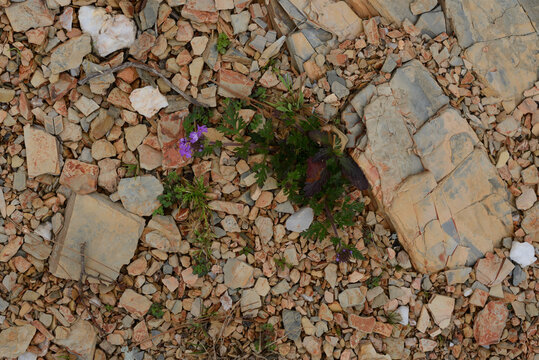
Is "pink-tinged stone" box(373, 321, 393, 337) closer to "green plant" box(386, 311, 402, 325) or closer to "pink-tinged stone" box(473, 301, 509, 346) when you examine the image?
"green plant" box(386, 311, 402, 325)

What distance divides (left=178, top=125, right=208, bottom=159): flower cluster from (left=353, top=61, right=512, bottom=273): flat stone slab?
1121 millimetres

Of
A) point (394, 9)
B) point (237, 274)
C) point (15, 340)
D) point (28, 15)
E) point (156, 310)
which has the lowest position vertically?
point (15, 340)

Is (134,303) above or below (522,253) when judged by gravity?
below

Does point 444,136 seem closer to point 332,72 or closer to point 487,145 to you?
point 487,145

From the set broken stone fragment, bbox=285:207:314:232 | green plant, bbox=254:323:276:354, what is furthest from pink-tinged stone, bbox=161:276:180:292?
broken stone fragment, bbox=285:207:314:232

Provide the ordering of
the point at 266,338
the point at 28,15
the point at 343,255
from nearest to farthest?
the point at 28,15 → the point at 343,255 → the point at 266,338

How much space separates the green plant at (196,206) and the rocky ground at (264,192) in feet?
0.18

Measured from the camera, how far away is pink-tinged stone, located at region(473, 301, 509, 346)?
3592 millimetres

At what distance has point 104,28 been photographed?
133 inches

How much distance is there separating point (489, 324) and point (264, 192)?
6.37 feet

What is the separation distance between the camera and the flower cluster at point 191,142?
11.1ft

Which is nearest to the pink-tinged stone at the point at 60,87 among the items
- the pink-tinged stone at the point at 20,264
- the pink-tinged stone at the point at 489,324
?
the pink-tinged stone at the point at 20,264

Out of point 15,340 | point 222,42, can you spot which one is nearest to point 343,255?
A: point 222,42

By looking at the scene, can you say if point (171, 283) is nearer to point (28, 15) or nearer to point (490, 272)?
point (28, 15)
